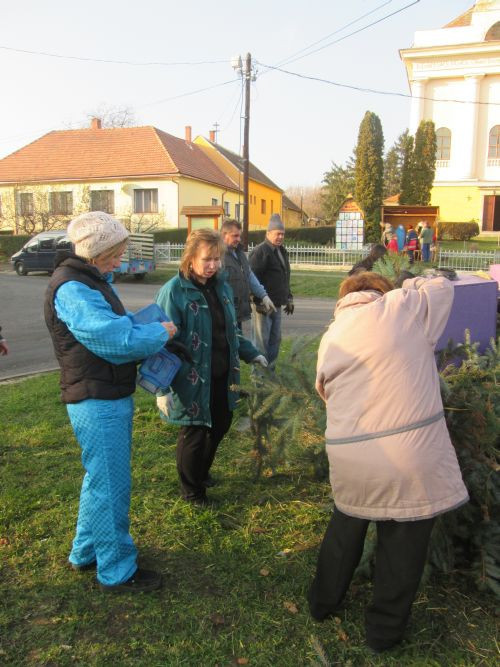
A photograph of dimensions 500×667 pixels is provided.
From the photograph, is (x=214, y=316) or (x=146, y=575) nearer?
(x=146, y=575)

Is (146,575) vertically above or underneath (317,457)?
underneath

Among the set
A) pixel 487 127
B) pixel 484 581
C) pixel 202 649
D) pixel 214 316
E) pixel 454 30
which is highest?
pixel 454 30

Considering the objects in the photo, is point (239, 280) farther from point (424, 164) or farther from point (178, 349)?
point (424, 164)

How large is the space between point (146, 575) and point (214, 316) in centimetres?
Answer: 148

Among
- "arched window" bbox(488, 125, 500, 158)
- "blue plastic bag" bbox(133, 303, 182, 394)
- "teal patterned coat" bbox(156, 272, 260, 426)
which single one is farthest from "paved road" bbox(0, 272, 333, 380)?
"arched window" bbox(488, 125, 500, 158)

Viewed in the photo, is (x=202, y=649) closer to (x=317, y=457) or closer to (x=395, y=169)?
(x=317, y=457)

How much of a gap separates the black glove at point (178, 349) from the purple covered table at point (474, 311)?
1.51 m

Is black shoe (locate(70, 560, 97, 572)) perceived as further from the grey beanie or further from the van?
the van

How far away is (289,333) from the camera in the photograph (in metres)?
9.91

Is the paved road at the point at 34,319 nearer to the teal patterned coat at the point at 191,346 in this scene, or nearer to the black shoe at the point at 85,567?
the teal patterned coat at the point at 191,346

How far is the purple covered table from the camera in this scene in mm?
3480

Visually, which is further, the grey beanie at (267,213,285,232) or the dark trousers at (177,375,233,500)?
the grey beanie at (267,213,285,232)

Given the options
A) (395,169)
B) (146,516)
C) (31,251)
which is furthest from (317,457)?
(395,169)

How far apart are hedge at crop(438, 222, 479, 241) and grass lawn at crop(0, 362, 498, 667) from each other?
33.2 metres
